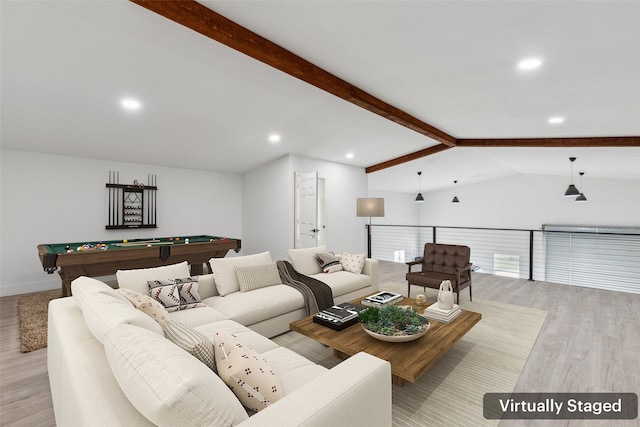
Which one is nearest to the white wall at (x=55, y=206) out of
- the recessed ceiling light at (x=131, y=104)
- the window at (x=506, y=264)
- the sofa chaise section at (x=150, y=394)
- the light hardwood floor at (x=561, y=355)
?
the light hardwood floor at (x=561, y=355)

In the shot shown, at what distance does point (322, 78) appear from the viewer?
10.4ft

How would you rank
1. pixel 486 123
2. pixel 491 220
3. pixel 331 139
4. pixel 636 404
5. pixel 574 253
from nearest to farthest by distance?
1. pixel 636 404
2. pixel 486 123
3. pixel 331 139
4. pixel 574 253
5. pixel 491 220

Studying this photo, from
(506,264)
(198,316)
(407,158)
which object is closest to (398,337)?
(198,316)

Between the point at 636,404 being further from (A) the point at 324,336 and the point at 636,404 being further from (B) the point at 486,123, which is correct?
(B) the point at 486,123

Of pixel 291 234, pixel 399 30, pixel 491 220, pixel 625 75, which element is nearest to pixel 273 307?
pixel 399 30

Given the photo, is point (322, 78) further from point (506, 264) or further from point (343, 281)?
point (506, 264)

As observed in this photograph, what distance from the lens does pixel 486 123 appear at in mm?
4500

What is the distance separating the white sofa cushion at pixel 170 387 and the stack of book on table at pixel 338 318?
154cm

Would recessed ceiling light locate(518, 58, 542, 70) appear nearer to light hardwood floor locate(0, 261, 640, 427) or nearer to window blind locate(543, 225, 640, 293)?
light hardwood floor locate(0, 261, 640, 427)

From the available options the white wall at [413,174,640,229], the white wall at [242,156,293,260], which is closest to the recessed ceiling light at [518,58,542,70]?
the white wall at [242,156,293,260]

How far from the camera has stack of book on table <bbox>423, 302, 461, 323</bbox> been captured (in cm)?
264

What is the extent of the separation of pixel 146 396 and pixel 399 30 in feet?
8.64

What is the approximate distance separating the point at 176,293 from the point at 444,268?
3.65 metres

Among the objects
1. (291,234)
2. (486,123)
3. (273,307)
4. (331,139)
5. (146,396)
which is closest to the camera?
(146,396)
